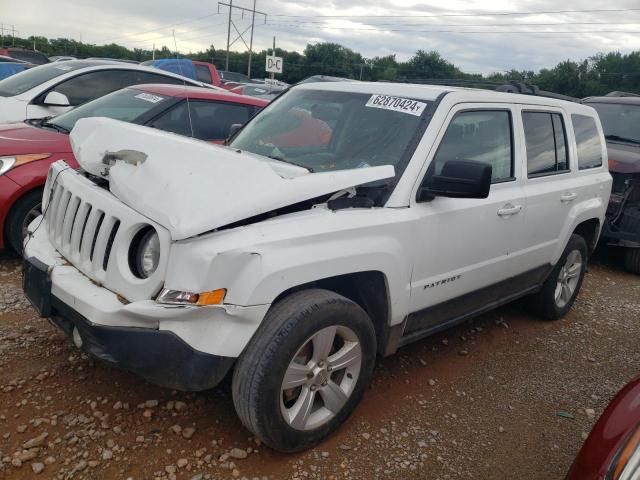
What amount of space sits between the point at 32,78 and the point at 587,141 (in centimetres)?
615

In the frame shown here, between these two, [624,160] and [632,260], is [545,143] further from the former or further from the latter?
[632,260]

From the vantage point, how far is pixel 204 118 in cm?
570

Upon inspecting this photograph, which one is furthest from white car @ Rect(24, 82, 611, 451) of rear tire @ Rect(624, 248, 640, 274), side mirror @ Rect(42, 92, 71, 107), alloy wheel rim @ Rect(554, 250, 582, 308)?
rear tire @ Rect(624, 248, 640, 274)

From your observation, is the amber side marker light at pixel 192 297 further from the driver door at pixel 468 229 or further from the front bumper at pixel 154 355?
the driver door at pixel 468 229

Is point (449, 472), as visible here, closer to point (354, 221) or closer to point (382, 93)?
point (354, 221)

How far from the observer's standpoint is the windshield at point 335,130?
3.18m


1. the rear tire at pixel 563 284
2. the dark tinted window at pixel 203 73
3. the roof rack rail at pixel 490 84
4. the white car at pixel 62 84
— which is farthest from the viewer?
the dark tinted window at pixel 203 73

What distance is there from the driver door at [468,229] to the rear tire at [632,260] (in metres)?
3.54

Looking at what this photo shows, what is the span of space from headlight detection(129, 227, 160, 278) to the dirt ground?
34.8 inches

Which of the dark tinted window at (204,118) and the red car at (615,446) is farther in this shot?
the dark tinted window at (204,118)

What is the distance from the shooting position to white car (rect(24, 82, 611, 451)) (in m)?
2.32

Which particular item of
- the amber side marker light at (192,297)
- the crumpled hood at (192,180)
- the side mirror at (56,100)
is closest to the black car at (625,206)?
the crumpled hood at (192,180)

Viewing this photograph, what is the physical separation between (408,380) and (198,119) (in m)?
3.45

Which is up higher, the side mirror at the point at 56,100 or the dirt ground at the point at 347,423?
the side mirror at the point at 56,100
